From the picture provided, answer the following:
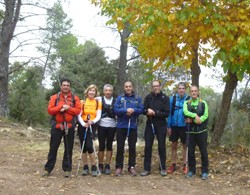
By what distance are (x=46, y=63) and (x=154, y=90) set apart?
26.2 feet

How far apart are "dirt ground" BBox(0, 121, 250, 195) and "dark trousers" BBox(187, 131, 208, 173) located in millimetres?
239

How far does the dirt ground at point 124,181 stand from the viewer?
6200 mm

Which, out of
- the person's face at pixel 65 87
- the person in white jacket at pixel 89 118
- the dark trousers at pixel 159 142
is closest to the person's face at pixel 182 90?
the dark trousers at pixel 159 142

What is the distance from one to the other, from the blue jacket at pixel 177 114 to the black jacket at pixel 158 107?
277 millimetres

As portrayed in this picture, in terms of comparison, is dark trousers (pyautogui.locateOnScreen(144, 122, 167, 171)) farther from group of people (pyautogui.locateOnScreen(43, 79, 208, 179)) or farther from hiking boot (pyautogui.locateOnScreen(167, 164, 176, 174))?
hiking boot (pyautogui.locateOnScreen(167, 164, 176, 174))

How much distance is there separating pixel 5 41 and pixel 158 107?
35.1ft

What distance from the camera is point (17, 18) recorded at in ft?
52.2

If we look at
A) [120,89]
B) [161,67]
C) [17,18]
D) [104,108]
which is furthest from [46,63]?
[104,108]

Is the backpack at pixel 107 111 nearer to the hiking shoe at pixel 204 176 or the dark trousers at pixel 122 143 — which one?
the dark trousers at pixel 122 143

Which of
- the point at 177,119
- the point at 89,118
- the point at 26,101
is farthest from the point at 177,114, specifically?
the point at 26,101

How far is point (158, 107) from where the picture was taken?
7.29 meters

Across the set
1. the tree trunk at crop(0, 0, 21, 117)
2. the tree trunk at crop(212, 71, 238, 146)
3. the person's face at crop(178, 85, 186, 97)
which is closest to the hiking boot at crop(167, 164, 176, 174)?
the person's face at crop(178, 85, 186, 97)

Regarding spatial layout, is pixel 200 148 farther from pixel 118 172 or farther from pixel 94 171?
pixel 94 171

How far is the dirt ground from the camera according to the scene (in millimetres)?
6200
